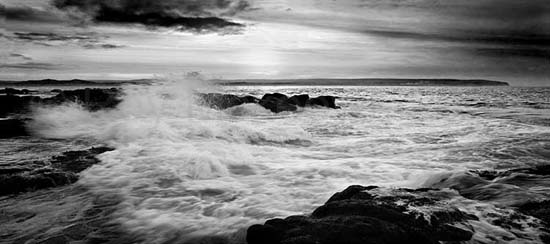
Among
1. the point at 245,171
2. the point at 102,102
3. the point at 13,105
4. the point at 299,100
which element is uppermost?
the point at 299,100

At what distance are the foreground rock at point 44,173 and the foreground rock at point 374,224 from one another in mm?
3643

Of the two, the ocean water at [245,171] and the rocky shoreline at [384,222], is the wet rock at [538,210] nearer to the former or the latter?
the rocky shoreline at [384,222]

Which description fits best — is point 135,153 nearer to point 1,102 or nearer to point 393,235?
point 393,235

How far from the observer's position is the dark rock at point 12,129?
1049 cm

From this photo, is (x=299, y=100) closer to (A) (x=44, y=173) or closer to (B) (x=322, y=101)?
(B) (x=322, y=101)

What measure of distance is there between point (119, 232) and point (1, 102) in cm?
2075

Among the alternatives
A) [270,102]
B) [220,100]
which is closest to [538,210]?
[270,102]

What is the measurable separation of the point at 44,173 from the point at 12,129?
21.9 ft

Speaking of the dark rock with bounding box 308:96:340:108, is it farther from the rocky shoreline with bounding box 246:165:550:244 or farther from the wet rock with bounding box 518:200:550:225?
the rocky shoreline with bounding box 246:165:550:244

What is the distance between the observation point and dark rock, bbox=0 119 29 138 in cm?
1049

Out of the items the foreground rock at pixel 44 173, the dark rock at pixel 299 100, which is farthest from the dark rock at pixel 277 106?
the foreground rock at pixel 44 173

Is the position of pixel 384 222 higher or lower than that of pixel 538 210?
higher

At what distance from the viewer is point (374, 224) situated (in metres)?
2.98

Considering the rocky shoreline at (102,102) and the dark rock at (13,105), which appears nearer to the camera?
Answer: the rocky shoreline at (102,102)
